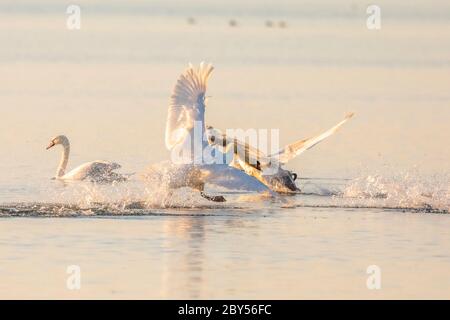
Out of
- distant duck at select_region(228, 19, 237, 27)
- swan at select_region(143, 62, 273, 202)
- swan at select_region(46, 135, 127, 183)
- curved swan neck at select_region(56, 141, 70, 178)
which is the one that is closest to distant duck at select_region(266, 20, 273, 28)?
distant duck at select_region(228, 19, 237, 27)

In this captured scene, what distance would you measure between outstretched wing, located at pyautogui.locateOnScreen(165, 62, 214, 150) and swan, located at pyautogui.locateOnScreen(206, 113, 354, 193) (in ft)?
2.25

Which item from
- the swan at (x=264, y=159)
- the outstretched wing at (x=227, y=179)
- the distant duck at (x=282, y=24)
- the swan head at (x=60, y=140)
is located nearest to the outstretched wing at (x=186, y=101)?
the outstretched wing at (x=227, y=179)

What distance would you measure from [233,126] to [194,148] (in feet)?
25.0

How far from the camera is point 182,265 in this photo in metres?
13.9

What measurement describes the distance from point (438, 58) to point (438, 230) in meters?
24.1

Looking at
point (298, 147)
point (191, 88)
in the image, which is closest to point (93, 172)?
point (298, 147)

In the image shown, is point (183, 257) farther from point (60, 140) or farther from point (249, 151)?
point (60, 140)

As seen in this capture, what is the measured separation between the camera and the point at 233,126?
26672 mm

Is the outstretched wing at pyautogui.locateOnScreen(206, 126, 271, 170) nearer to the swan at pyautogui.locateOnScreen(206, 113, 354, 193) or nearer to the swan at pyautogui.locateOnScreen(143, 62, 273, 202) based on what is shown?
the swan at pyautogui.locateOnScreen(206, 113, 354, 193)

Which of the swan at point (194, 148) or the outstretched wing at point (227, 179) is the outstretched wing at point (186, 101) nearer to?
the swan at point (194, 148)

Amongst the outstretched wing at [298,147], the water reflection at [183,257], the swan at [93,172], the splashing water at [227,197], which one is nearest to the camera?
the water reflection at [183,257]

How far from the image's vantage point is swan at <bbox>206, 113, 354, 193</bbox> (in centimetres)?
2022

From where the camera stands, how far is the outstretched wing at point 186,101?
62.8ft
